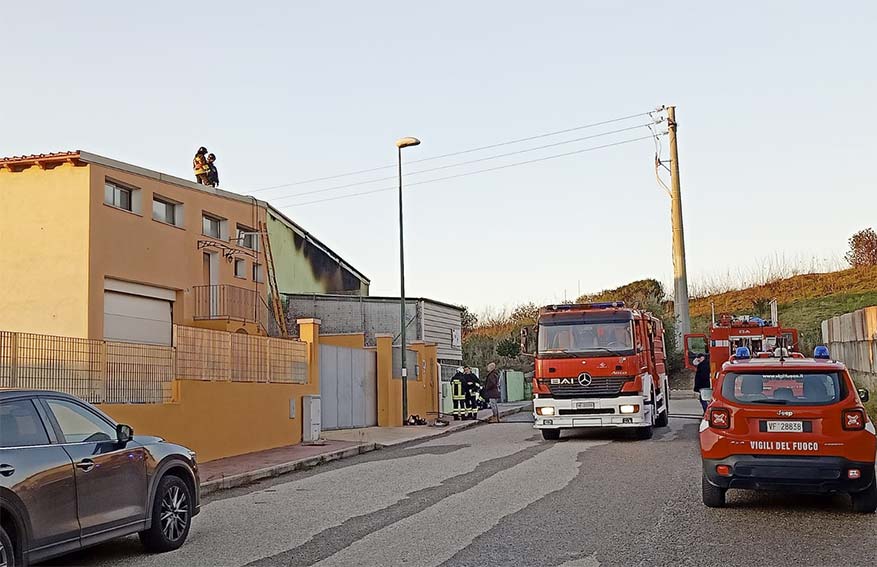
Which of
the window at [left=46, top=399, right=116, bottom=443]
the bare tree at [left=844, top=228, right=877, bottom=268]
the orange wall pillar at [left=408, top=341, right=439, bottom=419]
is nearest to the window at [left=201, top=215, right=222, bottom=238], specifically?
the orange wall pillar at [left=408, top=341, right=439, bottom=419]

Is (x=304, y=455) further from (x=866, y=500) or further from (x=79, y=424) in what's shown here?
(x=866, y=500)

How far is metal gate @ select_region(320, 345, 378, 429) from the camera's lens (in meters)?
23.4

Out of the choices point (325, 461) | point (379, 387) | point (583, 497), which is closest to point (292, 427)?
point (325, 461)

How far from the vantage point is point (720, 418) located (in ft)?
33.3

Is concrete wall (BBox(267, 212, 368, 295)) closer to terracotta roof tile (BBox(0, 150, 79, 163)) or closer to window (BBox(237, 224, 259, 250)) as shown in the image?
window (BBox(237, 224, 259, 250))

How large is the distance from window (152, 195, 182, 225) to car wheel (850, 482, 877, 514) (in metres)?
21.1

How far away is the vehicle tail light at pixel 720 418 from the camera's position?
33.1 feet

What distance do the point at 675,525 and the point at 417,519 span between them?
8.95 feet

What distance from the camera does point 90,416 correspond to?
8.54 meters

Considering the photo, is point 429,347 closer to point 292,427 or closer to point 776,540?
point 292,427

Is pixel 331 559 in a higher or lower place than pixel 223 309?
lower

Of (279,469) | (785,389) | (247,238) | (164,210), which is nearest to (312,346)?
(279,469)

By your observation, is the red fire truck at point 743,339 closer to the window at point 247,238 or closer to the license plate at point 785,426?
the license plate at point 785,426

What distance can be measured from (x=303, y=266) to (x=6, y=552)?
34513 millimetres
